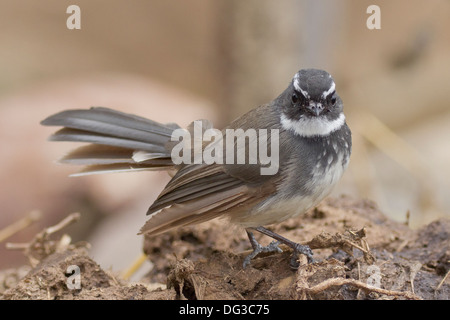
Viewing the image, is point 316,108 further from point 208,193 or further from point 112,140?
point 112,140

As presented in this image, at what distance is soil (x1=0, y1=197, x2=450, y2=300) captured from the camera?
3.26m

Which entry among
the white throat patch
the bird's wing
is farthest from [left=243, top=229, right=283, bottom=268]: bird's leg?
the white throat patch

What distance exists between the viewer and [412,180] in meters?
8.58

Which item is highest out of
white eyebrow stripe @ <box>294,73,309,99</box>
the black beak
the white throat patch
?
white eyebrow stripe @ <box>294,73,309,99</box>

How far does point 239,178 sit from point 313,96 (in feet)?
2.17

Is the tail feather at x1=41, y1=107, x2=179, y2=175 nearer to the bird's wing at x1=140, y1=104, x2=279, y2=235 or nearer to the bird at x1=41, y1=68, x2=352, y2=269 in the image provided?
the bird at x1=41, y1=68, x2=352, y2=269

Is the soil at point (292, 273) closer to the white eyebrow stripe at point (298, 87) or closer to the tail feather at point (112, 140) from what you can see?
the tail feather at point (112, 140)

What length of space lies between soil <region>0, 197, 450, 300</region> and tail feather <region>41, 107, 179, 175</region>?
61 centimetres

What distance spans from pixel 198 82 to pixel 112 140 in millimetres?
7823

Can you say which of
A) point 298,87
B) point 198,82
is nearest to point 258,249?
point 298,87

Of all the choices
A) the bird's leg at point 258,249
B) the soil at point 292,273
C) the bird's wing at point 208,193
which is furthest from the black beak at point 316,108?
the bird's leg at point 258,249
